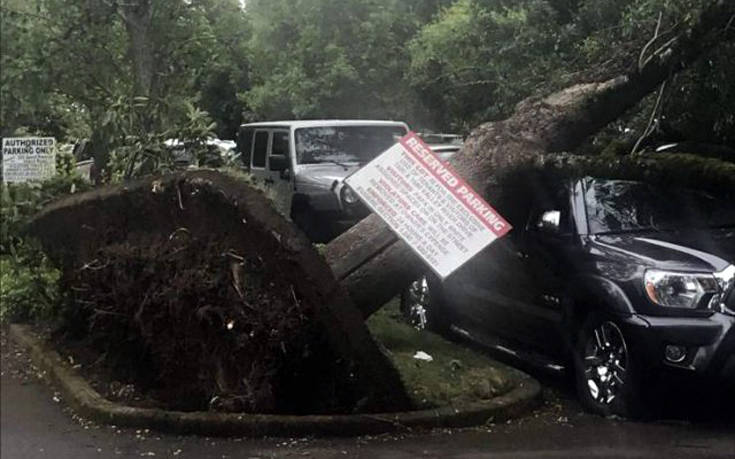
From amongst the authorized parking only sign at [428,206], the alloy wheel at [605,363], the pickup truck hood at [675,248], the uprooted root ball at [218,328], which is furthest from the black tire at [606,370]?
the uprooted root ball at [218,328]

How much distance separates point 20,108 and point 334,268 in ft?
21.3

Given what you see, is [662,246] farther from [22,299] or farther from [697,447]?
[22,299]

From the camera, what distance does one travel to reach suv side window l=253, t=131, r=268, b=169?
14789 mm

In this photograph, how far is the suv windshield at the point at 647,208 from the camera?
7238mm

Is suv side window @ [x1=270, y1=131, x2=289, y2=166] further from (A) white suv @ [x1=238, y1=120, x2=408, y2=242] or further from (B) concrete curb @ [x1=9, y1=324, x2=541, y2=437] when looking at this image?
(B) concrete curb @ [x1=9, y1=324, x2=541, y2=437]

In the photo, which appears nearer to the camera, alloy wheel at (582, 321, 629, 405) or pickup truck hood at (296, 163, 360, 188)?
alloy wheel at (582, 321, 629, 405)

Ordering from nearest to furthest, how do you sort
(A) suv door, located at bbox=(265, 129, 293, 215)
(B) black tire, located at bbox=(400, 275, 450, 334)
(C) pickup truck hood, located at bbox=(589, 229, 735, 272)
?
(C) pickup truck hood, located at bbox=(589, 229, 735, 272) < (B) black tire, located at bbox=(400, 275, 450, 334) < (A) suv door, located at bbox=(265, 129, 293, 215)

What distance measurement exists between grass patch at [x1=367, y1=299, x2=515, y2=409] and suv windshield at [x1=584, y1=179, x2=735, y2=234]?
1.25m

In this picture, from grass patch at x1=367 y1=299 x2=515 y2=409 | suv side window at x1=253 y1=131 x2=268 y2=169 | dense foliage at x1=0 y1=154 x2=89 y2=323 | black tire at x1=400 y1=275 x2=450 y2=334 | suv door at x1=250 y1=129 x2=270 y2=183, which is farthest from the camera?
suv side window at x1=253 y1=131 x2=268 y2=169

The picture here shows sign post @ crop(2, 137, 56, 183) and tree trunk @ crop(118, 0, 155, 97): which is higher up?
tree trunk @ crop(118, 0, 155, 97)

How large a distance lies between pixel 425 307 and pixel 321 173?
443 centimetres

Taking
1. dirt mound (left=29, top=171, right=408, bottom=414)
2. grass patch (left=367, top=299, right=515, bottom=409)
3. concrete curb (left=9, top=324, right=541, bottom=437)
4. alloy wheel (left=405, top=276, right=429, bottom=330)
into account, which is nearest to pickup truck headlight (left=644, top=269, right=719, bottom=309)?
concrete curb (left=9, top=324, right=541, bottom=437)

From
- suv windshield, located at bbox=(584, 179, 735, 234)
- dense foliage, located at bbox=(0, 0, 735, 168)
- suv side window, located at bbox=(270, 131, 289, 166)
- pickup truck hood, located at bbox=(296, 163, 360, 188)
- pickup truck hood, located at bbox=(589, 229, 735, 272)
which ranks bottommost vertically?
pickup truck hood, located at bbox=(296, 163, 360, 188)

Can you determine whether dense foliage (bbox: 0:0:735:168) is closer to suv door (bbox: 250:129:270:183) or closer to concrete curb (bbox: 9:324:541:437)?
suv door (bbox: 250:129:270:183)
